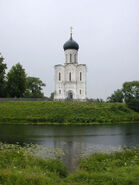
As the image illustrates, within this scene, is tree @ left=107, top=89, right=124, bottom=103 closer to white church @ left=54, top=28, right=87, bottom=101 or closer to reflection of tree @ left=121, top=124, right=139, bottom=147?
white church @ left=54, top=28, right=87, bottom=101

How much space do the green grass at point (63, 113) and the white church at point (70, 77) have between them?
46.6ft

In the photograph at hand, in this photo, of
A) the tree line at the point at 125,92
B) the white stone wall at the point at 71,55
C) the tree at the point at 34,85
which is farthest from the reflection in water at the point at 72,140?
the tree at the point at 34,85

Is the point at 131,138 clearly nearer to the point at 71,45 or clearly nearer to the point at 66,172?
the point at 66,172

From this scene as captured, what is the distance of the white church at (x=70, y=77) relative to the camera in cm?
6134

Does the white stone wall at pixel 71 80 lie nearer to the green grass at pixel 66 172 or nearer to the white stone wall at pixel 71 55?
the white stone wall at pixel 71 55

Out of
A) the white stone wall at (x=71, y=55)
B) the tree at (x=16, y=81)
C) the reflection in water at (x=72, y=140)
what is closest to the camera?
the reflection in water at (x=72, y=140)

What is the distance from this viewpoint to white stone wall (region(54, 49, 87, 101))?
61.3m

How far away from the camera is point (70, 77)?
6228cm

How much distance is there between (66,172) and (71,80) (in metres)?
53.5

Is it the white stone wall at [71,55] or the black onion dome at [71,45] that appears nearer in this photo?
the black onion dome at [71,45]

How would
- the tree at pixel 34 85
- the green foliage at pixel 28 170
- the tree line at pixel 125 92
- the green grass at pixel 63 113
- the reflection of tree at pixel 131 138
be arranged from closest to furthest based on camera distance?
the green foliage at pixel 28 170
the reflection of tree at pixel 131 138
the green grass at pixel 63 113
the tree line at pixel 125 92
the tree at pixel 34 85

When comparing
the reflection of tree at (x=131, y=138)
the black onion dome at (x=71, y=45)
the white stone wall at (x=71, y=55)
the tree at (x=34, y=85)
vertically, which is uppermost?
the black onion dome at (x=71, y=45)

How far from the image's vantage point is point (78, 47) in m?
63.7

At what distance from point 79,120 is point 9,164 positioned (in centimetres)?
2956
